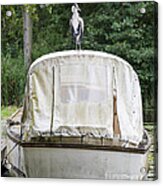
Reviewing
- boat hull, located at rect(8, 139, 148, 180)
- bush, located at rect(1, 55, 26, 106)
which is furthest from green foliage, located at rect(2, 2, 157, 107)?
boat hull, located at rect(8, 139, 148, 180)

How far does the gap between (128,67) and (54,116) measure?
0.45 m

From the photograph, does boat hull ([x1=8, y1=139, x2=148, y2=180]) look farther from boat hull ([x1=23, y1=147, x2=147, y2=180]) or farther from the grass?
the grass

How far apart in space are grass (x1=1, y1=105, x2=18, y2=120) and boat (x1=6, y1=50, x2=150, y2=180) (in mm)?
27

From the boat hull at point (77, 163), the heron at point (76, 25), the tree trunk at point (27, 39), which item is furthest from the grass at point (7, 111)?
the heron at point (76, 25)

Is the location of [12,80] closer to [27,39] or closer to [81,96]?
[27,39]

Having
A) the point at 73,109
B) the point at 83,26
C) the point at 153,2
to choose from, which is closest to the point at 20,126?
the point at 73,109

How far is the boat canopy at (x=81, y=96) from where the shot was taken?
8.75ft

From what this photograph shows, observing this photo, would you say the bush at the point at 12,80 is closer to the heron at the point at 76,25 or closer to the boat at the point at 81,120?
the boat at the point at 81,120

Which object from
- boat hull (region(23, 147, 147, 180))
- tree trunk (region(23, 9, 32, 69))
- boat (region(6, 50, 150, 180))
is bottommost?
boat hull (region(23, 147, 147, 180))

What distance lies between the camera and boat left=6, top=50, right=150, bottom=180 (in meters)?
2.67

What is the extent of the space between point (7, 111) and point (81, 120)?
15.9 inches

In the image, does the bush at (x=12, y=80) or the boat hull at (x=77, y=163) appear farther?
the bush at (x=12, y=80)

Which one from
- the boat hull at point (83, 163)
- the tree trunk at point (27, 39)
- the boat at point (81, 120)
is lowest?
the boat hull at point (83, 163)

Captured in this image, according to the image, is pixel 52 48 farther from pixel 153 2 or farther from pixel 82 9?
→ pixel 153 2
